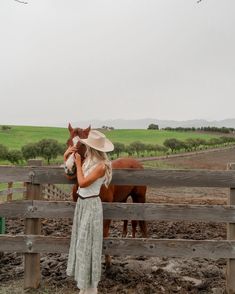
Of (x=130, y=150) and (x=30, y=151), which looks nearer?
(x=30, y=151)

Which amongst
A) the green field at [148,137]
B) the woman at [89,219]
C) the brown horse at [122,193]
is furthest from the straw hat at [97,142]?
the green field at [148,137]

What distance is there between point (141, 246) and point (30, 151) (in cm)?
3969

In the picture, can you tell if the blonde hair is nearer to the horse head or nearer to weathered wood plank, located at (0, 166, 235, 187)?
the horse head

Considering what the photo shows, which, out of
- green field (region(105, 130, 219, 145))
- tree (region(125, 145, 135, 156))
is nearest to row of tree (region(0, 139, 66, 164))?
tree (region(125, 145, 135, 156))

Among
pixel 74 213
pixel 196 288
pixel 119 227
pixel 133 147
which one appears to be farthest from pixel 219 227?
pixel 133 147

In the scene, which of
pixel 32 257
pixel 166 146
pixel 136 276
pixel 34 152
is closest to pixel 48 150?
pixel 34 152

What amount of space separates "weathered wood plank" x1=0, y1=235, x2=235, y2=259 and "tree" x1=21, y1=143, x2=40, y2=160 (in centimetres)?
3867

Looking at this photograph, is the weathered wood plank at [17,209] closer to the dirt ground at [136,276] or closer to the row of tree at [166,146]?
the dirt ground at [136,276]

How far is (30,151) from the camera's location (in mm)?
43594

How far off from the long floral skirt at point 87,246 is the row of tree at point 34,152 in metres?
38.3

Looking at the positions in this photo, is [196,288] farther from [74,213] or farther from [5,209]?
[5,209]

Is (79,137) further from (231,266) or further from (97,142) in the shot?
(231,266)

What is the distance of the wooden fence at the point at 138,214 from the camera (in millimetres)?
5031

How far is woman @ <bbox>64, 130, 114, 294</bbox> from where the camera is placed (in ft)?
14.9
